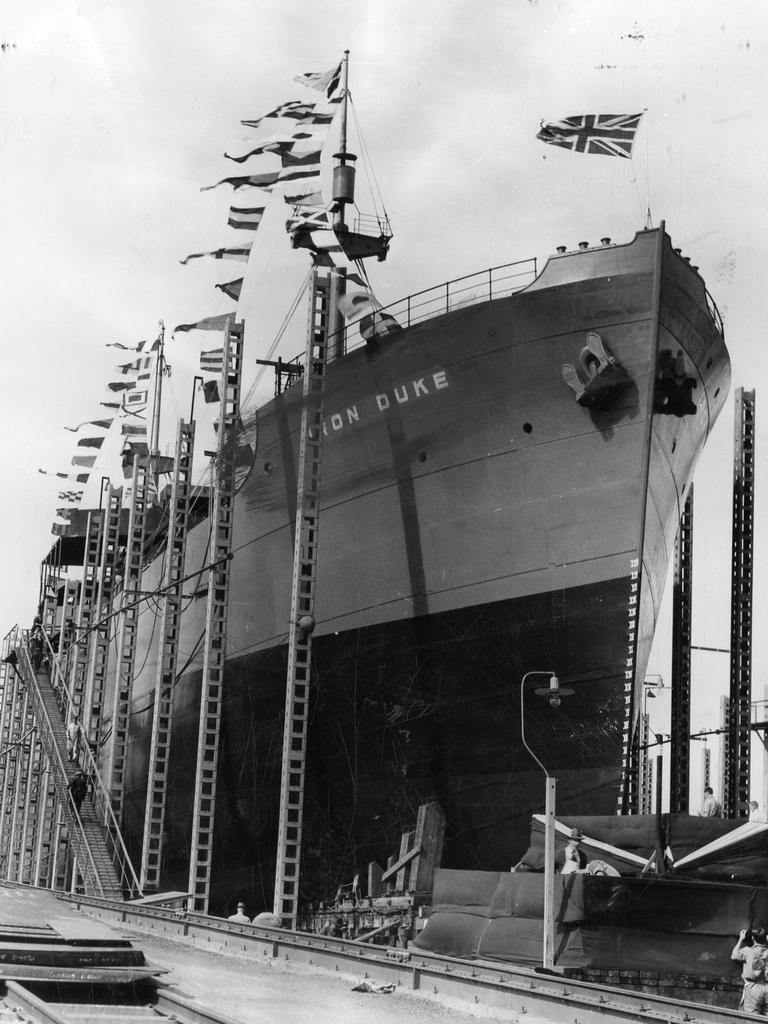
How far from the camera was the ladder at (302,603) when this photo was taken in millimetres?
16188

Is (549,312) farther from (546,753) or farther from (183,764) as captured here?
(183,764)

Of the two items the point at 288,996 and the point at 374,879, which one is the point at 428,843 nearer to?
the point at 374,879

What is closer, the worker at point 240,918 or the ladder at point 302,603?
the worker at point 240,918

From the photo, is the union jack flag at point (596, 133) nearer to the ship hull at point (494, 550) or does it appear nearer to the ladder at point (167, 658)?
the ship hull at point (494, 550)

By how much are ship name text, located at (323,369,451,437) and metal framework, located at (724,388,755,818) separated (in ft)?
16.6

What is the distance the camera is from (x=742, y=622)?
1866 cm

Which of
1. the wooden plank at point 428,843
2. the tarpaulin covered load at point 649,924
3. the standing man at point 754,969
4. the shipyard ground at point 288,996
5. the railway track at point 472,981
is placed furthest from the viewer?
the wooden plank at point 428,843

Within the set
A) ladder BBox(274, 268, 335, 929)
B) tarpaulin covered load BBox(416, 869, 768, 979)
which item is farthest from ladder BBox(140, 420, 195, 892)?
tarpaulin covered load BBox(416, 869, 768, 979)

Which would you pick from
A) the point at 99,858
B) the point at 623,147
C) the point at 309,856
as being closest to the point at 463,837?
the point at 309,856

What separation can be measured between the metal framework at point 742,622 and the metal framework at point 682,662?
0.76 m

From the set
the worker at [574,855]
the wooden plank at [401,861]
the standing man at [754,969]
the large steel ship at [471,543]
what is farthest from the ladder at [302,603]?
the standing man at [754,969]

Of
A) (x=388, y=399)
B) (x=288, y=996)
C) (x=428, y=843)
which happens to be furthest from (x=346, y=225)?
(x=288, y=996)

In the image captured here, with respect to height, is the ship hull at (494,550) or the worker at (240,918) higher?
the ship hull at (494,550)

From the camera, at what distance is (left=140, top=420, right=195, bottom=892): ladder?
66.6ft
